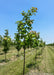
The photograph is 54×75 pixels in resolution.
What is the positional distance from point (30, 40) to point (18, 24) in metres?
1.75

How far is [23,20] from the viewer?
695cm

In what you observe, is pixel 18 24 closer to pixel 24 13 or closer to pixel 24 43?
pixel 24 13

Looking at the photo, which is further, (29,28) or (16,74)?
(16,74)

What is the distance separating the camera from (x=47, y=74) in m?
8.06

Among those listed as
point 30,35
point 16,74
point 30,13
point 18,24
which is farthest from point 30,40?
point 16,74

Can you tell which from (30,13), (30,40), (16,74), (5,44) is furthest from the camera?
(5,44)

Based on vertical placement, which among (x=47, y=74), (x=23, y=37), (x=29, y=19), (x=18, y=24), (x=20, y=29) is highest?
(x=29, y=19)

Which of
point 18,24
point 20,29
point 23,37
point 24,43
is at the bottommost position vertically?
point 24,43

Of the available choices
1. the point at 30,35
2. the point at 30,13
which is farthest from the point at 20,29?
the point at 30,13

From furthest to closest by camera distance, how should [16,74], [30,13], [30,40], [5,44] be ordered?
[5,44]
[16,74]
[30,40]
[30,13]

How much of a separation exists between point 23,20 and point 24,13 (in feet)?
1.94

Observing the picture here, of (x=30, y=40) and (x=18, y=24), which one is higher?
(x=18, y=24)

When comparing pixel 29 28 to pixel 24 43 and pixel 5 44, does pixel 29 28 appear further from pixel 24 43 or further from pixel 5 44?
pixel 5 44

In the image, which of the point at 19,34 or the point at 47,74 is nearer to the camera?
the point at 19,34
